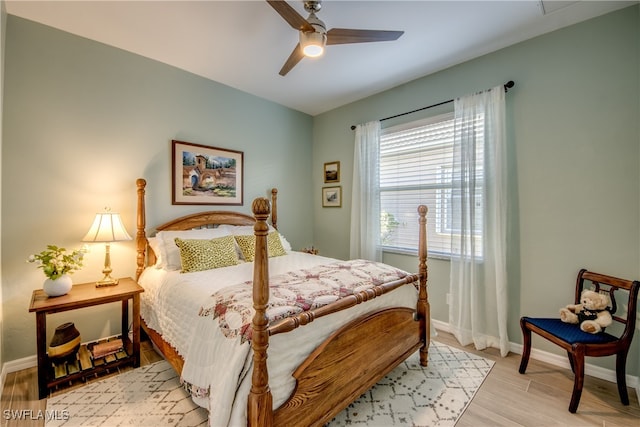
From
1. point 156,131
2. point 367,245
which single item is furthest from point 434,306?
point 156,131

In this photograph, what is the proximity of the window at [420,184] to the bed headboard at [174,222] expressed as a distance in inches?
67.3

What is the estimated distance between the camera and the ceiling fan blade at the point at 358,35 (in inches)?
74.0

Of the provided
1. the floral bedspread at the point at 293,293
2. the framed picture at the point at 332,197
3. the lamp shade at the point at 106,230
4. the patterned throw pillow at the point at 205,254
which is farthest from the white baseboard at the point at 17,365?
the framed picture at the point at 332,197

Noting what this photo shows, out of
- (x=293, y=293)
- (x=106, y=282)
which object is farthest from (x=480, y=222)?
(x=106, y=282)

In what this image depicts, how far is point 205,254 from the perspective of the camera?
250cm

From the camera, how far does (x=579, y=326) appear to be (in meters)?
2.01

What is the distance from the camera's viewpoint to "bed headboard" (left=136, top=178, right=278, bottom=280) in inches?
105

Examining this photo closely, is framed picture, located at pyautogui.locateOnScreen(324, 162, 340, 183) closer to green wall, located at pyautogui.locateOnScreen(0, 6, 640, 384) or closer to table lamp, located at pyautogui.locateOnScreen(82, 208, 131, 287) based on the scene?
green wall, located at pyautogui.locateOnScreen(0, 6, 640, 384)

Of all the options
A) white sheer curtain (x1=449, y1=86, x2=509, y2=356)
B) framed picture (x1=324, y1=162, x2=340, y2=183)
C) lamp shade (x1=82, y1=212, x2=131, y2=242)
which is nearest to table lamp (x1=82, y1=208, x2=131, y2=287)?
lamp shade (x1=82, y1=212, x2=131, y2=242)

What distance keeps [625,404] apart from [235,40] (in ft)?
13.2

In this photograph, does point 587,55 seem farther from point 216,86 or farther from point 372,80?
point 216,86

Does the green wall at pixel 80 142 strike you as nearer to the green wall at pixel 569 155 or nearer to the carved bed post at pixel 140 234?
the carved bed post at pixel 140 234

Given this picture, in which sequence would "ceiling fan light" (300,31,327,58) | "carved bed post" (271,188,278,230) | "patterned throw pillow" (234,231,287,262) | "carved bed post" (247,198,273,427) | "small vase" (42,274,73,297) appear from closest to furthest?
1. "carved bed post" (247,198,273,427)
2. "ceiling fan light" (300,31,327,58)
3. "small vase" (42,274,73,297)
4. "patterned throw pillow" (234,231,287,262)
5. "carved bed post" (271,188,278,230)

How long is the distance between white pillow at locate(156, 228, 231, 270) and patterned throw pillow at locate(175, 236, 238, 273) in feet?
0.32
